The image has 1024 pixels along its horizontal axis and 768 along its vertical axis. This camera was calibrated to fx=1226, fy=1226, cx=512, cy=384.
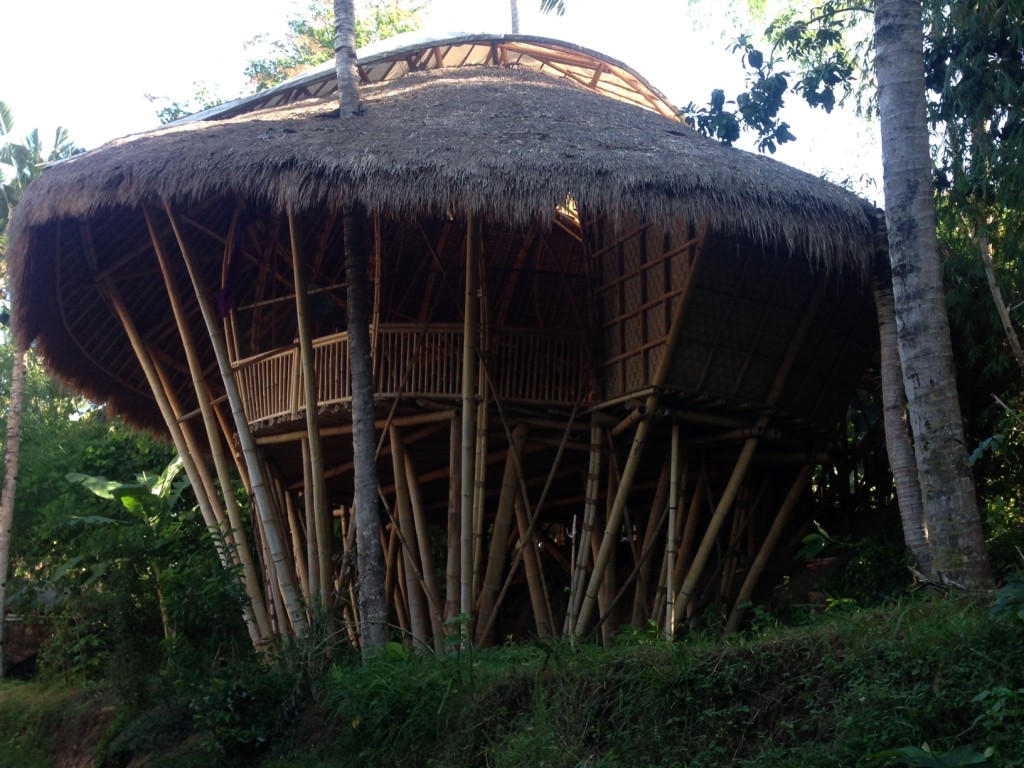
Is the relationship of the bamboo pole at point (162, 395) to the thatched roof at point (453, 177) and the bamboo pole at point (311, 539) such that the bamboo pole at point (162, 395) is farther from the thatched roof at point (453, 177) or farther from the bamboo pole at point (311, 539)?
the bamboo pole at point (311, 539)

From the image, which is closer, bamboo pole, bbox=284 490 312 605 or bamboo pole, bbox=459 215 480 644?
bamboo pole, bbox=459 215 480 644

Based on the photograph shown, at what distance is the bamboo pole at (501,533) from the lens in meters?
12.3

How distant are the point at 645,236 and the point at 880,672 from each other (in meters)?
6.42

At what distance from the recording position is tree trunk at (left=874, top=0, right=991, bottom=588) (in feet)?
26.3

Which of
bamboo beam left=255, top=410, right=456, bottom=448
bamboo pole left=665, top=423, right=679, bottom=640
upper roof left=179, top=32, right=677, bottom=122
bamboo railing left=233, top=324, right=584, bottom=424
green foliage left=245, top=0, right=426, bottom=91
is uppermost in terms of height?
green foliage left=245, top=0, right=426, bottom=91

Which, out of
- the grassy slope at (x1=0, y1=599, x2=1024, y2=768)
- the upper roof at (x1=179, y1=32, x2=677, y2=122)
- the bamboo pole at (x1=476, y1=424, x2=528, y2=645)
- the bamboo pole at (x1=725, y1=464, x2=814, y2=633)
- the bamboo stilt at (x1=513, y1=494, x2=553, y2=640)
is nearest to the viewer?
the grassy slope at (x1=0, y1=599, x2=1024, y2=768)

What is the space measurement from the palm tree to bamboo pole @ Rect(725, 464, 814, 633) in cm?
408

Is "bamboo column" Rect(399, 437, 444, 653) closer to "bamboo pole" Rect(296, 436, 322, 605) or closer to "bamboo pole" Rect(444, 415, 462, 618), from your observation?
"bamboo pole" Rect(444, 415, 462, 618)

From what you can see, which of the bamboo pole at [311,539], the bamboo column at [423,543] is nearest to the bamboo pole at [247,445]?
the bamboo pole at [311,539]

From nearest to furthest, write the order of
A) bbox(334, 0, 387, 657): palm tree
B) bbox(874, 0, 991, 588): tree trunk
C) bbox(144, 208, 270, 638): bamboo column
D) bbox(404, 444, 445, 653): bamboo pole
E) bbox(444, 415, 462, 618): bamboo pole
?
bbox(874, 0, 991, 588): tree trunk, bbox(334, 0, 387, 657): palm tree, bbox(444, 415, 462, 618): bamboo pole, bbox(404, 444, 445, 653): bamboo pole, bbox(144, 208, 270, 638): bamboo column

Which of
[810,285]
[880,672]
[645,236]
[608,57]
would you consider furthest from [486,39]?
[880,672]

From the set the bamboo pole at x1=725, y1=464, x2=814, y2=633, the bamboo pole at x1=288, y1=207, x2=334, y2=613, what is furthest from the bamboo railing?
the bamboo pole at x1=725, y1=464, x2=814, y2=633

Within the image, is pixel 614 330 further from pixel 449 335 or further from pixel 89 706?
pixel 89 706

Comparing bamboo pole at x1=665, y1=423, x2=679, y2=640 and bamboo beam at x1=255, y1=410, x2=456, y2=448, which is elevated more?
bamboo beam at x1=255, y1=410, x2=456, y2=448
